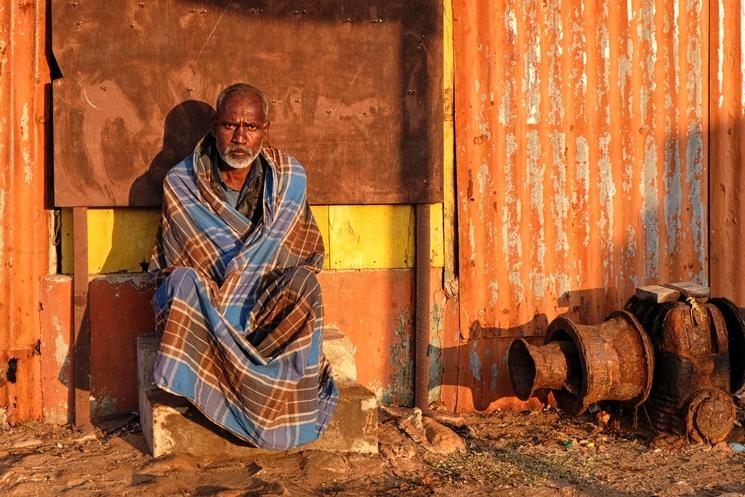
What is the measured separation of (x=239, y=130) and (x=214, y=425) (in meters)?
1.41

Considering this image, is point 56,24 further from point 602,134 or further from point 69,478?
point 602,134

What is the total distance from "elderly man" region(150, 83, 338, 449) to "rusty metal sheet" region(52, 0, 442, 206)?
0.88 ft

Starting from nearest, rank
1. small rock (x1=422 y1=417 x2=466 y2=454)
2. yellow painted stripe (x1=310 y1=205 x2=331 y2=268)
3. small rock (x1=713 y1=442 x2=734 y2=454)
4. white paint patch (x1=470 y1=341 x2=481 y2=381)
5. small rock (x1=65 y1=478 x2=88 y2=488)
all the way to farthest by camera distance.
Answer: small rock (x1=65 y1=478 x2=88 y2=488)
small rock (x1=422 y1=417 x2=466 y2=454)
small rock (x1=713 y1=442 x2=734 y2=454)
yellow painted stripe (x1=310 y1=205 x2=331 y2=268)
white paint patch (x1=470 y1=341 x2=481 y2=381)

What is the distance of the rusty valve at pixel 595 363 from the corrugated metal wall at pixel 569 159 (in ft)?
1.35

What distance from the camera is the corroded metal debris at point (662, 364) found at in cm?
443

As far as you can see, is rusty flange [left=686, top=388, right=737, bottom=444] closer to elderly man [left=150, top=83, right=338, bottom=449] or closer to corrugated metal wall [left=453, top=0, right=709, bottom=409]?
corrugated metal wall [left=453, top=0, right=709, bottom=409]

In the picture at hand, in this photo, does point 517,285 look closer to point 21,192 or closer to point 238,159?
point 238,159

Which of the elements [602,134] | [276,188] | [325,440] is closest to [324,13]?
[276,188]

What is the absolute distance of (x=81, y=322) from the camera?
447 cm

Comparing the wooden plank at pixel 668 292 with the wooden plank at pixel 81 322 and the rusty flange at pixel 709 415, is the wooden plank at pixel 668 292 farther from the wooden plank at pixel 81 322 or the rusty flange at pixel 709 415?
the wooden plank at pixel 81 322

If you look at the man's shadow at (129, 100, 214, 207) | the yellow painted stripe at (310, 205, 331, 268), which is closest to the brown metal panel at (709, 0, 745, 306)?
the yellow painted stripe at (310, 205, 331, 268)

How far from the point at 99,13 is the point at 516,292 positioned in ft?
8.86

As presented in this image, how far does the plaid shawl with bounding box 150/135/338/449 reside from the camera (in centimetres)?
379

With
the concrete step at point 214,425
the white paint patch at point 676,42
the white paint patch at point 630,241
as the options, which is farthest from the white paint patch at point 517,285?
the white paint patch at point 676,42
